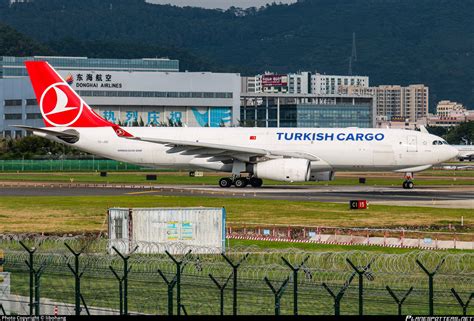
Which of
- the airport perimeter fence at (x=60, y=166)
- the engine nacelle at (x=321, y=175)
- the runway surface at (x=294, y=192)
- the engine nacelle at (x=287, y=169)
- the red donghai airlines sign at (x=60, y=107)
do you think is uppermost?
the red donghai airlines sign at (x=60, y=107)

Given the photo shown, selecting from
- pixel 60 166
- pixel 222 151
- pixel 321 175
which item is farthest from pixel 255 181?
pixel 60 166

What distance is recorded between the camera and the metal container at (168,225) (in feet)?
152

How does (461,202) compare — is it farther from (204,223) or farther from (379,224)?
(204,223)

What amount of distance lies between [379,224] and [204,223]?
1449 cm

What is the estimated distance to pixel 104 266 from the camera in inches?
1400

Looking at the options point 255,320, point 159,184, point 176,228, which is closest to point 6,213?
point 176,228

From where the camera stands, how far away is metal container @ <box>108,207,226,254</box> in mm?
46375

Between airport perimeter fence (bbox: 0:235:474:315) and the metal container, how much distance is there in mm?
8509

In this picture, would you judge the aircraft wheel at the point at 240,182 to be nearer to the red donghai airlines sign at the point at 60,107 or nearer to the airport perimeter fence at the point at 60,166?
the red donghai airlines sign at the point at 60,107

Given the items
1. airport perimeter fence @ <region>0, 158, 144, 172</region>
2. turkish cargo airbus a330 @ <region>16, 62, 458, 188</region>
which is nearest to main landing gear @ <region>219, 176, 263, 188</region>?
turkish cargo airbus a330 @ <region>16, 62, 458, 188</region>

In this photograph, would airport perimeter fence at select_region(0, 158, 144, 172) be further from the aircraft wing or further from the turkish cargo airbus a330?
the aircraft wing

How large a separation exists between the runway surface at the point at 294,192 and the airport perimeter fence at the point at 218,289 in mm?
38489

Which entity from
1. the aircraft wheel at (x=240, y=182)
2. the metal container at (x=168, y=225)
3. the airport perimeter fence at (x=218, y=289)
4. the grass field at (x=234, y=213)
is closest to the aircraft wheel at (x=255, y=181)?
the aircraft wheel at (x=240, y=182)

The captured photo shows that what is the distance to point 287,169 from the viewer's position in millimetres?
84562
